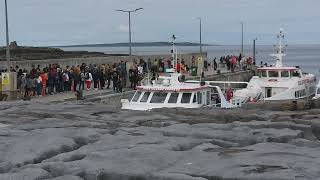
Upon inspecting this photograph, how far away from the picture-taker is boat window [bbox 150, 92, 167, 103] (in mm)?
25297

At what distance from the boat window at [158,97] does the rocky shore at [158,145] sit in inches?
184

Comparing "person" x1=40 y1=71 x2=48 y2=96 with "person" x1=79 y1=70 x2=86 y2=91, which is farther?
"person" x1=79 y1=70 x2=86 y2=91

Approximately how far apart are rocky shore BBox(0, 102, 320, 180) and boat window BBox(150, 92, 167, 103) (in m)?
4.67

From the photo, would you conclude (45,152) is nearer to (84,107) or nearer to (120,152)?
(120,152)

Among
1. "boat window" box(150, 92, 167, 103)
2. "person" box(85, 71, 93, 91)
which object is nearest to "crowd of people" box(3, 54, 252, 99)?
"person" box(85, 71, 93, 91)

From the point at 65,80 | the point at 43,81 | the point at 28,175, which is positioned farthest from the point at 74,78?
the point at 28,175

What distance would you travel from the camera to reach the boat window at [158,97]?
25.3m

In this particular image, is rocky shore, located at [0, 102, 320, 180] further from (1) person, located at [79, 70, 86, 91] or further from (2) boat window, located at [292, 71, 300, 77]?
(2) boat window, located at [292, 71, 300, 77]

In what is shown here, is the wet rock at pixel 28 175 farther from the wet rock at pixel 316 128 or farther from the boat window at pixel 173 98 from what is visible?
the boat window at pixel 173 98

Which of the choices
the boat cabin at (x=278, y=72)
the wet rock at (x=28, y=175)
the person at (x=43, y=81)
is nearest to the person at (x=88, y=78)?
the person at (x=43, y=81)

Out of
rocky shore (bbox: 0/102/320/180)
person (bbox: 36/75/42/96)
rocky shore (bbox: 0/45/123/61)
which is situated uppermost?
rocky shore (bbox: 0/45/123/61)

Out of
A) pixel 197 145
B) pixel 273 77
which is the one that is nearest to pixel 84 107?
pixel 197 145

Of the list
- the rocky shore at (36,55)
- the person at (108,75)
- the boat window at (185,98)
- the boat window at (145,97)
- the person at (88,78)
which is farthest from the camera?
the rocky shore at (36,55)

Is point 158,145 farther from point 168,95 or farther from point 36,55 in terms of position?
point 36,55
